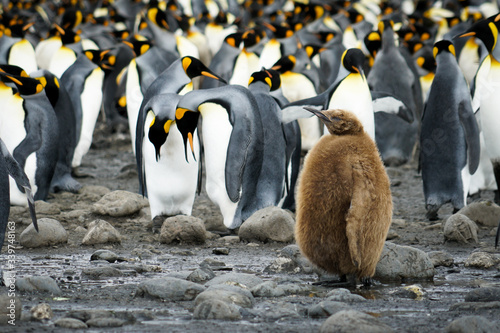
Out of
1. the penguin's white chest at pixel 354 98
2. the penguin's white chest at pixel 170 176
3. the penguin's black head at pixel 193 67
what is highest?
the penguin's black head at pixel 193 67

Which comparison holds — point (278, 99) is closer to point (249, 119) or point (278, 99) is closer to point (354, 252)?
point (249, 119)

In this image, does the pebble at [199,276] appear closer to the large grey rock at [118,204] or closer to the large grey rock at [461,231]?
the large grey rock at [461,231]

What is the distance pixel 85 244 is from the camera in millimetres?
5141

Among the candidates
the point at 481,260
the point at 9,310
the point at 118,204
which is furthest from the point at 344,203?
the point at 118,204

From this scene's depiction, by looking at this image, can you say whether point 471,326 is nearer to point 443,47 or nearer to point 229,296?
point 229,296

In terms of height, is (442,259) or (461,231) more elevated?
(461,231)

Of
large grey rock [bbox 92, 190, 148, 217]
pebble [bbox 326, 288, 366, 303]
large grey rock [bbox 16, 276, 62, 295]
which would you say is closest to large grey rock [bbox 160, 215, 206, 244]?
large grey rock [bbox 92, 190, 148, 217]

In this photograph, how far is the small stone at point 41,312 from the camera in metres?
3.17

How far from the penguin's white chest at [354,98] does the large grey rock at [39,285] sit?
3.55m

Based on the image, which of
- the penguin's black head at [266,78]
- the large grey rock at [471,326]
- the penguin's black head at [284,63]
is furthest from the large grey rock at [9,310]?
the penguin's black head at [284,63]

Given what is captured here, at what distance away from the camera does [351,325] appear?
9.71ft

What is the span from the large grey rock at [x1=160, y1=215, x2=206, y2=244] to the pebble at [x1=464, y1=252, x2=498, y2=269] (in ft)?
5.66

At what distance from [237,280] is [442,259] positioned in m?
1.33

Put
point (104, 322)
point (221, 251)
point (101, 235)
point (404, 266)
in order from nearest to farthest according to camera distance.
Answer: point (104, 322) < point (404, 266) < point (221, 251) < point (101, 235)
